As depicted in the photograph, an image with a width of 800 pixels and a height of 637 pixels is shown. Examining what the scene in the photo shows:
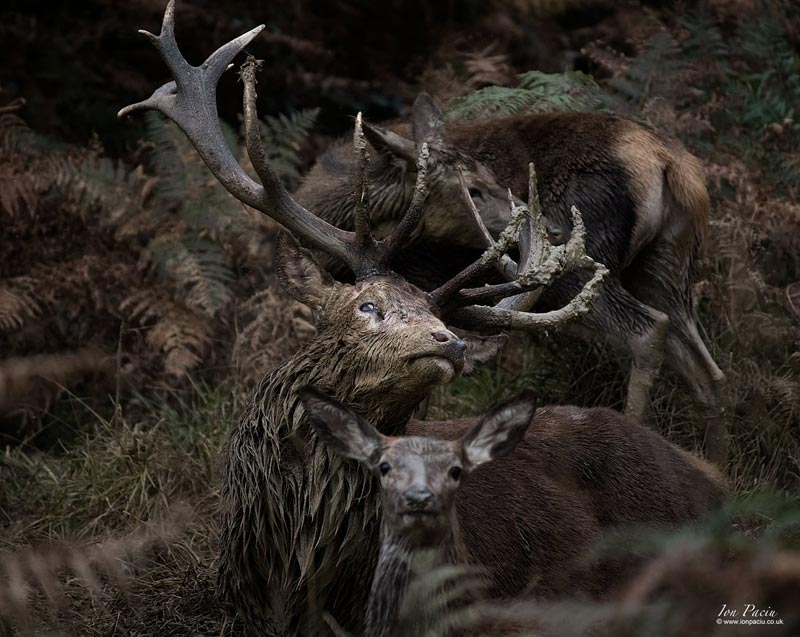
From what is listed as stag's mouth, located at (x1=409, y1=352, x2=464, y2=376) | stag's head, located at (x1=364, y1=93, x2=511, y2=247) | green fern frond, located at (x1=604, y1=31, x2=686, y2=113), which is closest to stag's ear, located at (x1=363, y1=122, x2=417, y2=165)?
stag's head, located at (x1=364, y1=93, x2=511, y2=247)

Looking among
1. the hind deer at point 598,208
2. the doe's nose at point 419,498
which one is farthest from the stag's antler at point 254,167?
the hind deer at point 598,208

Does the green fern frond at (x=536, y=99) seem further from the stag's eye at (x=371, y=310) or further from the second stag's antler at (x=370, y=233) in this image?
the stag's eye at (x=371, y=310)

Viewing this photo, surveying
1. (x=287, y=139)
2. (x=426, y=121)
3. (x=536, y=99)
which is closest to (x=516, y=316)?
(x=426, y=121)

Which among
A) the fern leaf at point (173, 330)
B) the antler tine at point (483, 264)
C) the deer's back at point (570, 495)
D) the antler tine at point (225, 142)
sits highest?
the antler tine at point (225, 142)

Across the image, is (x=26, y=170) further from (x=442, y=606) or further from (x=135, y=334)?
(x=442, y=606)

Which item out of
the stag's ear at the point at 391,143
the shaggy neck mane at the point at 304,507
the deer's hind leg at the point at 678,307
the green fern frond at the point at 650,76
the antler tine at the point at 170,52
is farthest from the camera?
the green fern frond at the point at 650,76

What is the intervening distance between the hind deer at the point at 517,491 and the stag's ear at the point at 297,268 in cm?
63

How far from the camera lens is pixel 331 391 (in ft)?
14.3

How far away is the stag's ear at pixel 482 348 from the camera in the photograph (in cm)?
465

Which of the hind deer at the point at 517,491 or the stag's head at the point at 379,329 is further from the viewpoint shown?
the stag's head at the point at 379,329

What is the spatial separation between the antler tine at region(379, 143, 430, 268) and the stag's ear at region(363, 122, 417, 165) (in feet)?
6.43

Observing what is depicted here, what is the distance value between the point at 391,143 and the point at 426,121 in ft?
0.81

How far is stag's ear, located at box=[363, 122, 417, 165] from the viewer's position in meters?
6.41

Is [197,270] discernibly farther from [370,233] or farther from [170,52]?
[370,233]
